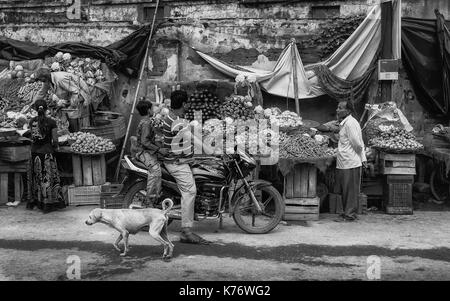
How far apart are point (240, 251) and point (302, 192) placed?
212 cm

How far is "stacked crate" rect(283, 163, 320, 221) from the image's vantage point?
8359 mm

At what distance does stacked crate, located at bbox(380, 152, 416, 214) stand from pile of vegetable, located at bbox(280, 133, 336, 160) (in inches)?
37.1

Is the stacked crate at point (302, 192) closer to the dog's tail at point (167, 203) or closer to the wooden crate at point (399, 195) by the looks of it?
the wooden crate at point (399, 195)

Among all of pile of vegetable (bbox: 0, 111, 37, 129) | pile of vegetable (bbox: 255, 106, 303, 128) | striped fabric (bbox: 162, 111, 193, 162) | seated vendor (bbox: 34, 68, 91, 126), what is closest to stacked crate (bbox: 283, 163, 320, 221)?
pile of vegetable (bbox: 255, 106, 303, 128)

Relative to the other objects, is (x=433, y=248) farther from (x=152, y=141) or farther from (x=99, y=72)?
(x=99, y=72)

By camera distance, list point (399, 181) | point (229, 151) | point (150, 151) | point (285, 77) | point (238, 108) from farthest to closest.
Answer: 1. point (285, 77)
2. point (238, 108)
3. point (399, 181)
4. point (229, 151)
5. point (150, 151)

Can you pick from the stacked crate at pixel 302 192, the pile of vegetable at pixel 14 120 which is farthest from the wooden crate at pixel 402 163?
the pile of vegetable at pixel 14 120

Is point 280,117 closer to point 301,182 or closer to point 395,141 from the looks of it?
point 301,182

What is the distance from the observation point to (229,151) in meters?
7.29

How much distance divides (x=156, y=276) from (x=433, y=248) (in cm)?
352

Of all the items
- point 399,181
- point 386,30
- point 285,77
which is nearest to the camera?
point 399,181

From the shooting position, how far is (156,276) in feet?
18.8

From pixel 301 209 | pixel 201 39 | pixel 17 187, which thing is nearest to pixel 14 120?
pixel 17 187

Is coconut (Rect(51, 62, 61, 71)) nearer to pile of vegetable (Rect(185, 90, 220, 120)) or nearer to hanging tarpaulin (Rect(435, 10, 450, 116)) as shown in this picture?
pile of vegetable (Rect(185, 90, 220, 120))
